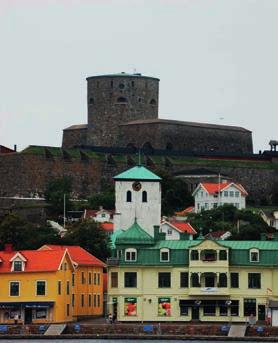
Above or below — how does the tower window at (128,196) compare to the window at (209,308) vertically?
above

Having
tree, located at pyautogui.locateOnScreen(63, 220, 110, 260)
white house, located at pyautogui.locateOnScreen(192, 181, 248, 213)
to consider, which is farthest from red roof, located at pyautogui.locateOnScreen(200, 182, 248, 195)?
tree, located at pyautogui.locateOnScreen(63, 220, 110, 260)

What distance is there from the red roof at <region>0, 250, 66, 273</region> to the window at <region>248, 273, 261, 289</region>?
349 inches

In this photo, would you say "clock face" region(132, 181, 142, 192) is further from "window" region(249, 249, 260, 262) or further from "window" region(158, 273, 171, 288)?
"window" region(249, 249, 260, 262)

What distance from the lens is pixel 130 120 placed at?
612 ft

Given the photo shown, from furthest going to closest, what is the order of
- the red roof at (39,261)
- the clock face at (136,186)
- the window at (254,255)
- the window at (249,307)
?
the clock face at (136,186) → the red roof at (39,261) → the window at (254,255) → the window at (249,307)

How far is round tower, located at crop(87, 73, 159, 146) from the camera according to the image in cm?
18525

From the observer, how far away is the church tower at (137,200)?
424 ft

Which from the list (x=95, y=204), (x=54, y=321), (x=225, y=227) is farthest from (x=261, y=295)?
(x=95, y=204)

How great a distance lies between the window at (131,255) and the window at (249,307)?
5704mm

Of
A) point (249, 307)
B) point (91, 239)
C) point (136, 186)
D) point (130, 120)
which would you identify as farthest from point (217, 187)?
point (249, 307)

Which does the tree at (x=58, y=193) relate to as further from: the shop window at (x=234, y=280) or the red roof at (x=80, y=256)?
the shop window at (x=234, y=280)

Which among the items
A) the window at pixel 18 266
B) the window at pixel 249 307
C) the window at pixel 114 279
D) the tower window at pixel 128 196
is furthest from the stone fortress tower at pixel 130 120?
the window at pixel 249 307

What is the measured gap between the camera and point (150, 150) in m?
182

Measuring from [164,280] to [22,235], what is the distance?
29.6 m
